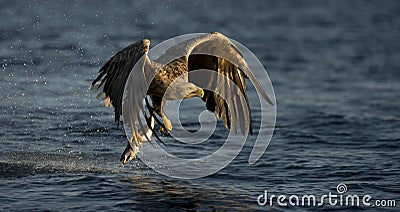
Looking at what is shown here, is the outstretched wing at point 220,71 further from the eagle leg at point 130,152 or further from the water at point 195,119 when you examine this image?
the eagle leg at point 130,152

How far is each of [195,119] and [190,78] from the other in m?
2.71

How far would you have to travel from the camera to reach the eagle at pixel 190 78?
292 inches

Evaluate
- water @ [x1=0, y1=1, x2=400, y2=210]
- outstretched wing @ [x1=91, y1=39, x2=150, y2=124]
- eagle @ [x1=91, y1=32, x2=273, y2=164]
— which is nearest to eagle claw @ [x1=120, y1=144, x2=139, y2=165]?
eagle @ [x1=91, y1=32, x2=273, y2=164]

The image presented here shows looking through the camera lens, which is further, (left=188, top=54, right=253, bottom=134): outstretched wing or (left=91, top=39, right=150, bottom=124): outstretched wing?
(left=188, top=54, right=253, bottom=134): outstretched wing

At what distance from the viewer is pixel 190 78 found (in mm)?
8148

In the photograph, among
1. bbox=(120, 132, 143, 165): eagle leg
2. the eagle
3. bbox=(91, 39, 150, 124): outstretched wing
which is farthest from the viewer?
bbox=(120, 132, 143, 165): eagle leg

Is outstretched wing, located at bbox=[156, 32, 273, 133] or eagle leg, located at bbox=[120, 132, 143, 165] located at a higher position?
outstretched wing, located at bbox=[156, 32, 273, 133]

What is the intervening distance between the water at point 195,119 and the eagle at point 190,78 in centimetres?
65

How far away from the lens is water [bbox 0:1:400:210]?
7.70 metres

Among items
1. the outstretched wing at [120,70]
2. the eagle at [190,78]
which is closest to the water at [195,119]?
the eagle at [190,78]

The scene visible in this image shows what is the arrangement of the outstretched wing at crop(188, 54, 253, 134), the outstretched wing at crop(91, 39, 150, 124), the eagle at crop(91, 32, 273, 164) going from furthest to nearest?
the outstretched wing at crop(188, 54, 253, 134) < the eagle at crop(91, 32, 273, 164) < the outstretched wing at crop(91, 39, 150, 124)

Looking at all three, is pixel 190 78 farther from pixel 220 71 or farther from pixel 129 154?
pixel 129 154

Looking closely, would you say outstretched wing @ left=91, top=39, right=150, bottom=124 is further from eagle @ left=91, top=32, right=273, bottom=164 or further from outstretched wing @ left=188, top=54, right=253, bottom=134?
outstretched wing @ left=188, top=54, right=253, bottom=134

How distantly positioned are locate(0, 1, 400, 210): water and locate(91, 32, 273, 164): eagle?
0.65 m
